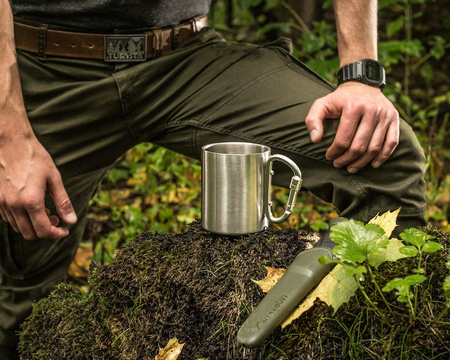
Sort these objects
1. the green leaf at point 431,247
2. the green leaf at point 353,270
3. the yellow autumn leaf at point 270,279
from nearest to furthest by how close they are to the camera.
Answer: the green leaf at point 353,270 < the green leaf at point 431,247 < the yellow autumn leaf at point 270,279

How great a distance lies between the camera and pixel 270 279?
147 cm

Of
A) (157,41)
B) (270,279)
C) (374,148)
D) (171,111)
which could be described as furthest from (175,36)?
(270,279)

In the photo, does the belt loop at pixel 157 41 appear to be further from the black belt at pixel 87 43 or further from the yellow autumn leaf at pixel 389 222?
the yellow autumn leaf at pixel 389 222

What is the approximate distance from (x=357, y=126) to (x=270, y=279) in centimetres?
70

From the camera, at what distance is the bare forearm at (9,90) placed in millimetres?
1850

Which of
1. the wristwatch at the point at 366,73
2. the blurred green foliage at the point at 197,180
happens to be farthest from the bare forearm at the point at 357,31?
the blurred green foliage at the point at 197,180

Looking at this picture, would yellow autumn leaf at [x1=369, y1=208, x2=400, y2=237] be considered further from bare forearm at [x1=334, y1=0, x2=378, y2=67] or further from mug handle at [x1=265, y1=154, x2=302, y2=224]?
bare forearm at [x1=334, y1=0, x2=378, y2=67]

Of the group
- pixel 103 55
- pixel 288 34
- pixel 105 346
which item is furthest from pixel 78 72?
pixel 288 34

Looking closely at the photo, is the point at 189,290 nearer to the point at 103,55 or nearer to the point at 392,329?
the point at 392,329

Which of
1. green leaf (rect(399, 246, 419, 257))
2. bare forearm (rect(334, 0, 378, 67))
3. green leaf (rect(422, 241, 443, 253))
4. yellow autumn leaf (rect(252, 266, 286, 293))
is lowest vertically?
yellow autumn leaf (rect(252, 266, 286, 293))

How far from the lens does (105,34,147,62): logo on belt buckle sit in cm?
227

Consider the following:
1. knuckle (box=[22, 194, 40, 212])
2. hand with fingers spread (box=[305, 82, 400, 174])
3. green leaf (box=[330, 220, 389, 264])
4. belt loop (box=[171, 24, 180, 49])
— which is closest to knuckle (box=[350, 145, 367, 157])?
hand with fingers spread (box=[305, 82, 400, 174])

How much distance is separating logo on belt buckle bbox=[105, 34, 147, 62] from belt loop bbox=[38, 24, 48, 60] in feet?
0.85

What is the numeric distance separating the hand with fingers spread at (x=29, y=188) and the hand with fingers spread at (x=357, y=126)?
932 mm
